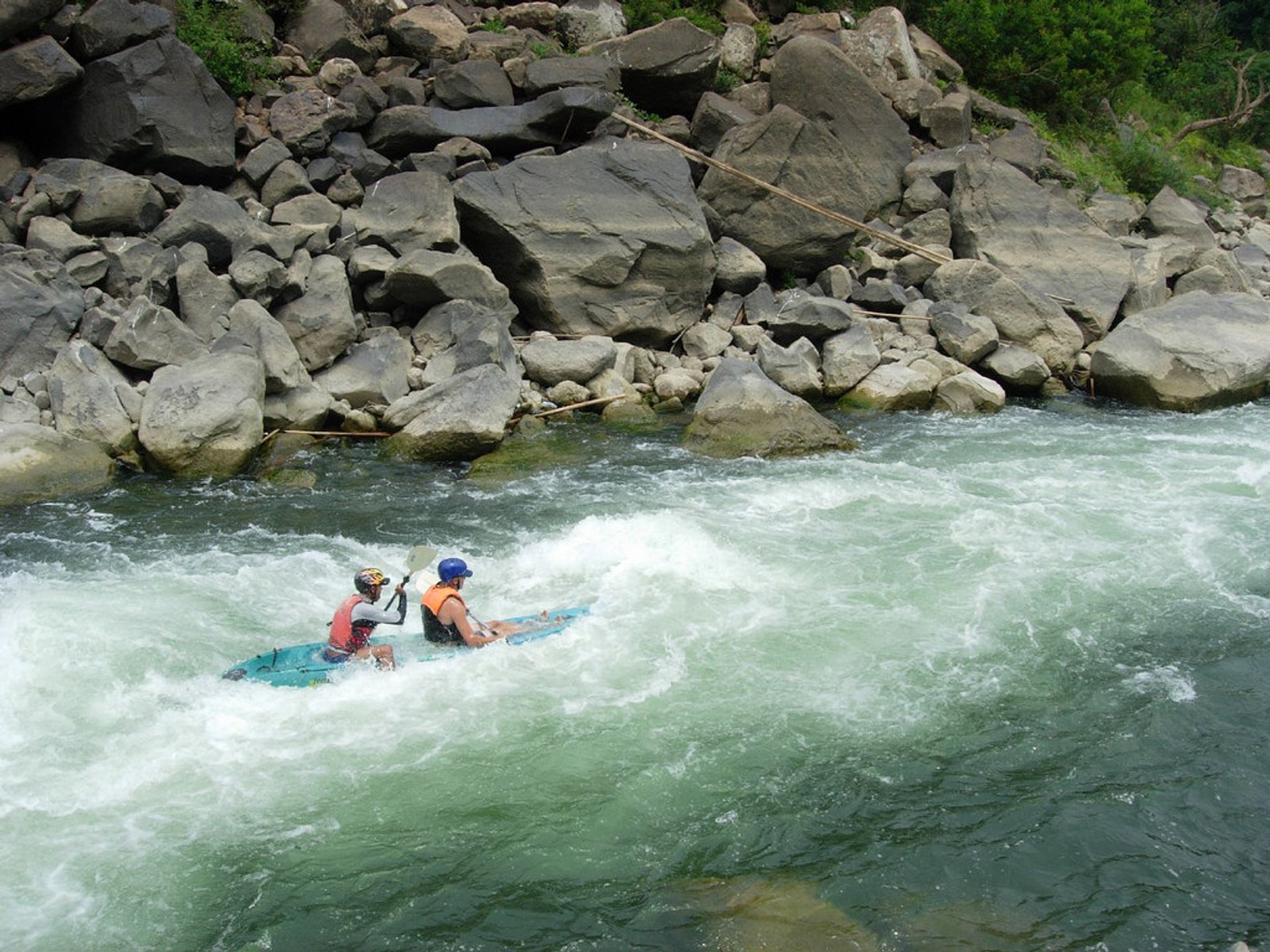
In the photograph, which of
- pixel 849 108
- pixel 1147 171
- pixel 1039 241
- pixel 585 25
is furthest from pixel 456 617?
pixel 1147 171

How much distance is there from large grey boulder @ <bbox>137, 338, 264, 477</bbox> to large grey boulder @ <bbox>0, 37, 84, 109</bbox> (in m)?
4.88

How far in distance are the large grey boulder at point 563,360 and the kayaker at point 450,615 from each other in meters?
5.61

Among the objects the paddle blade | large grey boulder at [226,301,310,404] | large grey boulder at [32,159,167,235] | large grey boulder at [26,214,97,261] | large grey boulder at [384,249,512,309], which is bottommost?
the paddle blade

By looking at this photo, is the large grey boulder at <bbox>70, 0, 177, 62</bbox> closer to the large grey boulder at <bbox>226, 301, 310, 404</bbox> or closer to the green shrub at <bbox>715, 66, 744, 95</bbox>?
the large grey boulder at <bbox>226, 301, 310, 404</bbox>

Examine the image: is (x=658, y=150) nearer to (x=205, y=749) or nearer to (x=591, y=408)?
(x=591, y=408)

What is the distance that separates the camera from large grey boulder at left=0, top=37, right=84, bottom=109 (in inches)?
496

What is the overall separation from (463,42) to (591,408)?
7.44m

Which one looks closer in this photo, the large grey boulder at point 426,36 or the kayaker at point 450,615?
the kayaker at point 450,615

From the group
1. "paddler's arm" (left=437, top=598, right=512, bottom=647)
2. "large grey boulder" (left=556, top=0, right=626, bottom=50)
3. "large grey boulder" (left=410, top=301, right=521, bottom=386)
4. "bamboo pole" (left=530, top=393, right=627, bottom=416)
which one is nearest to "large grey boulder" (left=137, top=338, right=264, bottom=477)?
"large grey boulder" (left=410, top=301, right=521, bottom=386)

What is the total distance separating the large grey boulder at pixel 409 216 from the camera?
13.0 metres

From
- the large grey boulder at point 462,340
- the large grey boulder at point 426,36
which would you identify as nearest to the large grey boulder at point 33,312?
the large grey boulder at point 462,340

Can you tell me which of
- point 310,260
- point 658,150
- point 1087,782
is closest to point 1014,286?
point 658,150

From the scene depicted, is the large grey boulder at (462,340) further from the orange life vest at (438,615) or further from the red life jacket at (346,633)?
the red life jacket at (346,633)

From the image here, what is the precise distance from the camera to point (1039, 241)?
15.4 m
